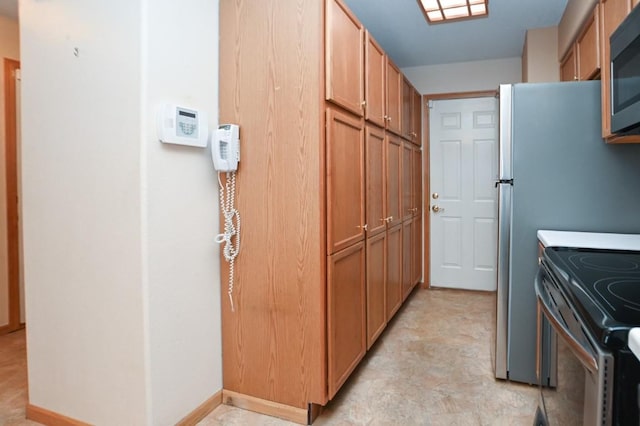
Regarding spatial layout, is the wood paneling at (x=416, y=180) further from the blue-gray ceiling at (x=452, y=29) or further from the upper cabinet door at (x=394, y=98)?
the blue-gray ceiling at (x=452, y=29)

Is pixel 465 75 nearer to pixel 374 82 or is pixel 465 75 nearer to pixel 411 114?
pixel 411 114

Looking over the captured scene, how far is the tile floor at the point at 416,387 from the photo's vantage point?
203 cm

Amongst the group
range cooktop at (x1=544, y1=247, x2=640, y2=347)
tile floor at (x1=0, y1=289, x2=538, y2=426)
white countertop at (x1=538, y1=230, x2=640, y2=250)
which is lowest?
tile floor at (x1=0, y1=289, x2=538, y2=426)

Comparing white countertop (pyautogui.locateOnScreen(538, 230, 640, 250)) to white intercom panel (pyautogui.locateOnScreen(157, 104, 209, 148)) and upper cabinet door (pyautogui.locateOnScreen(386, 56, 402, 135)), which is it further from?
white intercom panel (pyautogui.locateOnScreen(157, 104, 209, 148))

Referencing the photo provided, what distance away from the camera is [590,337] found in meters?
0.85

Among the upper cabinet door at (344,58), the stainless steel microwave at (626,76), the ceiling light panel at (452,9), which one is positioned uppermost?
the ceiling light panel at (452,9)

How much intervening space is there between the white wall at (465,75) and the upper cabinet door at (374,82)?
5.78 ft

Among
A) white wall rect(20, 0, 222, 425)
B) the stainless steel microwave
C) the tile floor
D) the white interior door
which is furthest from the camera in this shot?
the white interior door

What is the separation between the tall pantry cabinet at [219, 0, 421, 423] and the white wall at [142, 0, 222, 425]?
0.34ft

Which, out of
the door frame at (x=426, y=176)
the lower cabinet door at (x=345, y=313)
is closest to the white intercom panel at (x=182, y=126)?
the lower cabinet door at (x=345, y=313)

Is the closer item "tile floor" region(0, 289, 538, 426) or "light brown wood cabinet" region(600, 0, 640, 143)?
"light brown wood cabinet" region(600, 0, 640, 143)

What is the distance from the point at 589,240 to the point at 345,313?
1.23 metres

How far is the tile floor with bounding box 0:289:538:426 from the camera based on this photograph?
203 cm

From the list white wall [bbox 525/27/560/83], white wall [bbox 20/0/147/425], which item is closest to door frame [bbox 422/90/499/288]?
white wall [bbox 525/27/560/83]
